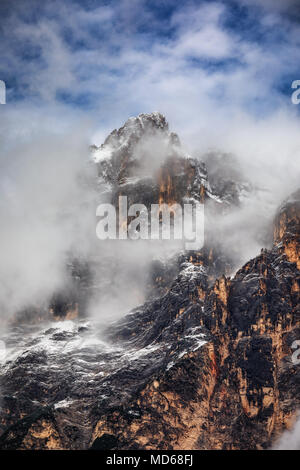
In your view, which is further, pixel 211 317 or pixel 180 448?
pixel 211 317

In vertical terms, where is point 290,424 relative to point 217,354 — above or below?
below

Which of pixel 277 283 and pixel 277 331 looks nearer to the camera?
pixel 277 331

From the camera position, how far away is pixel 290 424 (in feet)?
545

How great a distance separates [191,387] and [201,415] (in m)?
8.93

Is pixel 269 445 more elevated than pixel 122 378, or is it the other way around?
pixel 122 378
